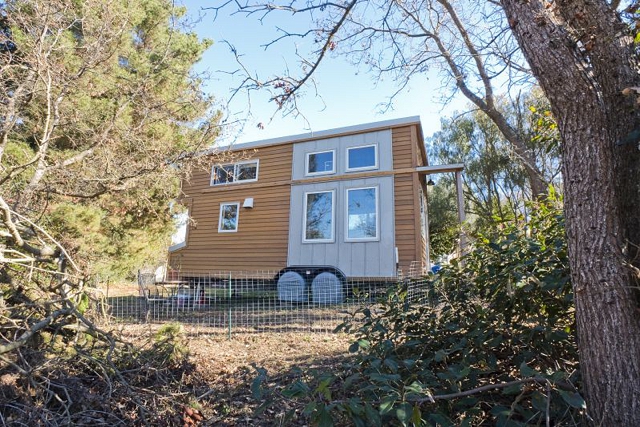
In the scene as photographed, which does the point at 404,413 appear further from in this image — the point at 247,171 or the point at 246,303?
the point at 247,171

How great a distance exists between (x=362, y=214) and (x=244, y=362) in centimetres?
565

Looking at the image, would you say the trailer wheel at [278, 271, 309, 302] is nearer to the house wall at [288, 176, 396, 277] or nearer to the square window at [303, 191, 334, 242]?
the house wall at [288, 176, 396, 277]

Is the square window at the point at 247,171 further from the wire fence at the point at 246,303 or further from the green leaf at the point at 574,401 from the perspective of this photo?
the green leaf at the point at 574,401

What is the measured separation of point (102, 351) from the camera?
104 inches

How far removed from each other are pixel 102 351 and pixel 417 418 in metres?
2.51

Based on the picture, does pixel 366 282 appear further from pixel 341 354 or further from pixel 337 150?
pixel 341 354

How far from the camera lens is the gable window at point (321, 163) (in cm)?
932

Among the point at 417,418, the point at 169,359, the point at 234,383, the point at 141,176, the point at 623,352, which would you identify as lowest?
the point at 234,383

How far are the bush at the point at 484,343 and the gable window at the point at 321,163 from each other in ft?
22.7

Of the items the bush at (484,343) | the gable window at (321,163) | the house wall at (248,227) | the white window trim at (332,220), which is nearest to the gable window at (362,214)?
the white window trim at (332,220)

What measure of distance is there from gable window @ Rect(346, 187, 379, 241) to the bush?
587 cm

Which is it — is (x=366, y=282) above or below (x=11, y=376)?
above

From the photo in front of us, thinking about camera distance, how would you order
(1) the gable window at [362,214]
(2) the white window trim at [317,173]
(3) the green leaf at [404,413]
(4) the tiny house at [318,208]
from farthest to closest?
(2) the white window trim at [317,173] → (1) the gable window at [362,214] → (4) the tiny house at [318,208] → (3) the green leaf at [404,413]

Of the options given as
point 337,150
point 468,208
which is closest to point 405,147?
point 337,150
